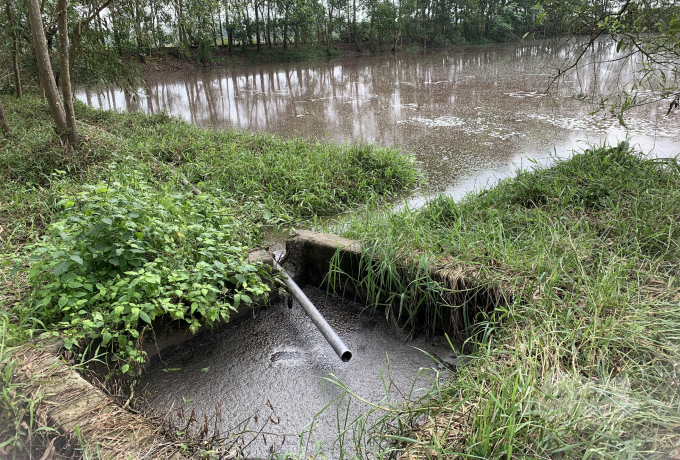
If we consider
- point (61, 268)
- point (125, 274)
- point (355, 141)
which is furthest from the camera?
point (355, 141)

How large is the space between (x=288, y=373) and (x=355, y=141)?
4371 mm

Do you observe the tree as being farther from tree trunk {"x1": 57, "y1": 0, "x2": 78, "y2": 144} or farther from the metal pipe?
tree trunk {"x1": 57, "y1": 0, "x2": 78, "y2": 144}

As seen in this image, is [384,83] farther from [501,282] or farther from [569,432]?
[569,432]

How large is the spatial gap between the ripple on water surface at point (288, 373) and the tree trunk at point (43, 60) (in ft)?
10.8

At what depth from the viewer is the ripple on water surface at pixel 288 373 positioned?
1.99 metres

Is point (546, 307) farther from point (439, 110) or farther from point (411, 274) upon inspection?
point (439, 110)

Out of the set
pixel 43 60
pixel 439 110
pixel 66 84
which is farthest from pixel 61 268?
pixel 439 110

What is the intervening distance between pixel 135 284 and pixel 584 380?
1994 mm

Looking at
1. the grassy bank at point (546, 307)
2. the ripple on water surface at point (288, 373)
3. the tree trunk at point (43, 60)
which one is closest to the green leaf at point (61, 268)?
the ripple on water surface at point (288, 373)

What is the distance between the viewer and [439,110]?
810cm

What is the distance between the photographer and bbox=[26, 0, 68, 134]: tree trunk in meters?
3.97

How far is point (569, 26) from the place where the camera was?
3666 millimetres

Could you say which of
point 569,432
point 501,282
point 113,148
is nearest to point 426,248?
point 501,282

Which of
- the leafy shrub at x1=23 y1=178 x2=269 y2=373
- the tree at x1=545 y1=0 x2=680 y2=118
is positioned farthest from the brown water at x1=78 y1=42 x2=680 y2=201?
the leafy shrub at x1=23 y1=178 x2=269 y2=373
